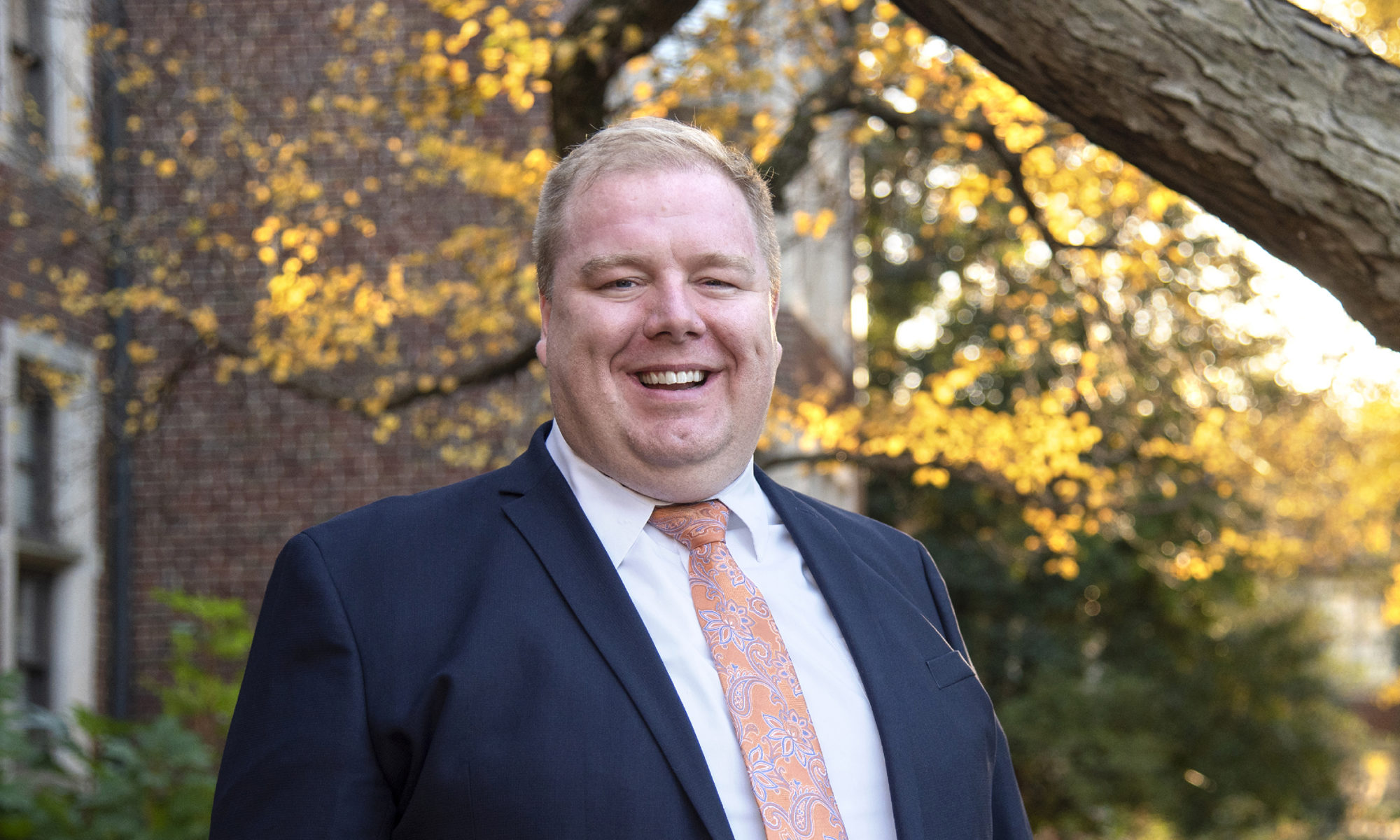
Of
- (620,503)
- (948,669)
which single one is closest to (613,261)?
(620,503)

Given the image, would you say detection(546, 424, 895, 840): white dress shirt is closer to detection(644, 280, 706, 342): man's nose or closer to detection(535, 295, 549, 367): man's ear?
detection(535, 295, 549, 367): man's ear

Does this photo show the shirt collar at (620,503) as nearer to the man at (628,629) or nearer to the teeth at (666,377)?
the man at (628,629)

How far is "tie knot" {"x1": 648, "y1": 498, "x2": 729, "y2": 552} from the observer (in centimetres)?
218

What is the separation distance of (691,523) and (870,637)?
0.34m

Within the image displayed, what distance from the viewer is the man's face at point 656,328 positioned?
2127 millimetres

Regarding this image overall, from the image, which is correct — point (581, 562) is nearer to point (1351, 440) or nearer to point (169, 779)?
point (169, 779)

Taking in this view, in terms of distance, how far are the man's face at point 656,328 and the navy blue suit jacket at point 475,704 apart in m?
0.15

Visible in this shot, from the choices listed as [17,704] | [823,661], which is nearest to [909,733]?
[823,661]

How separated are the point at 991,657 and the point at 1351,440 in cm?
556

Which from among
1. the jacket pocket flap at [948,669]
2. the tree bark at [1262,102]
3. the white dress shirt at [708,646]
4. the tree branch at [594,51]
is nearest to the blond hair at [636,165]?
the white dress shirt at [708,646]

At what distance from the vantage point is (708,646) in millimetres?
2045

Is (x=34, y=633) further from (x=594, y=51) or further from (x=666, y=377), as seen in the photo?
(x=666, y=377)

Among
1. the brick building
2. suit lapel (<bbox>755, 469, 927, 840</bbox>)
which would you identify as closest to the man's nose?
suit lapel (<bbox>755, 469, 927, 840</bbox>)

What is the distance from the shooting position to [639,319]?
6.97 feet
